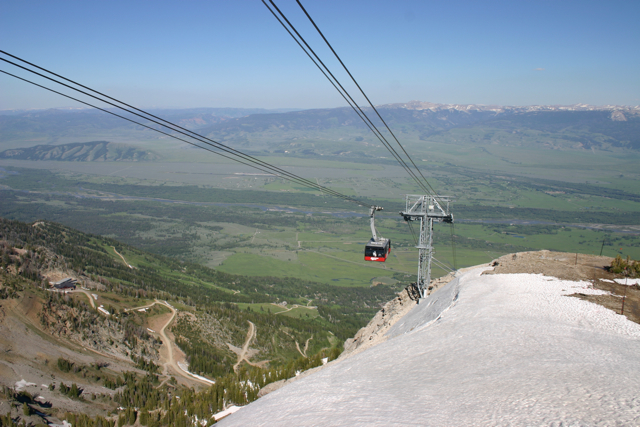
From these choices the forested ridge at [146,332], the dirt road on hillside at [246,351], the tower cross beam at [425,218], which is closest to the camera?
the forested ridge at [146,332]

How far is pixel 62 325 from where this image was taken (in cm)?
2455

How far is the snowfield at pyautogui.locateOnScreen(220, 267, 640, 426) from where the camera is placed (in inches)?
312

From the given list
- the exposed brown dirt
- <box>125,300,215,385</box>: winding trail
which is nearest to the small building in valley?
<box>125,300,215,385</box>: winding trail

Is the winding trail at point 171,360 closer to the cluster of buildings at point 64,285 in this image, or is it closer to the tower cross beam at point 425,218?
the cluster of buildings at point 64,285

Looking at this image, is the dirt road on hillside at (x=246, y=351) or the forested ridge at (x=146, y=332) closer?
the forested ridge at (x=146, y=332)

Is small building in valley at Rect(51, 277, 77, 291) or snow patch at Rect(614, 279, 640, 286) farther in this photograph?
small building in valley at Rect(51, 277, 77, 291)

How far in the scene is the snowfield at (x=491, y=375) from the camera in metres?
7.92

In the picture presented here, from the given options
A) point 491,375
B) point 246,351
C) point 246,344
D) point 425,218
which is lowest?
point 246,351

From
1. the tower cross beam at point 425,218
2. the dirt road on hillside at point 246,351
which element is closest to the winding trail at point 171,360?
→ the dirt road on hillside at point 246,351

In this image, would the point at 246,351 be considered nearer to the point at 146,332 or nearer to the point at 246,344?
the point at 246,344

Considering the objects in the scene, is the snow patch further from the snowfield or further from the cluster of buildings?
the cluster of buildings

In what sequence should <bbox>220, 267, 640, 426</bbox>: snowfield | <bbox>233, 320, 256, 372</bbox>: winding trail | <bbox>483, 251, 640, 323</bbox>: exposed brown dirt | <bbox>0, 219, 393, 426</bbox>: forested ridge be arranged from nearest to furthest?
<bbox>220, 267, 640, 426</bbox>: snowfield < <bbox>483, 251, 640, 323</bbox>: exposed brown dirt < <bbox>0, 219, 393, 426</bbox>: forested ridge < <bbox>233, 320, 256, 372</bbox>: winding trail

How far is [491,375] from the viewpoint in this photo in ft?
32.6

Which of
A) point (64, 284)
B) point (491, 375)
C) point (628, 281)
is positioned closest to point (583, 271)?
point (628, 281)
